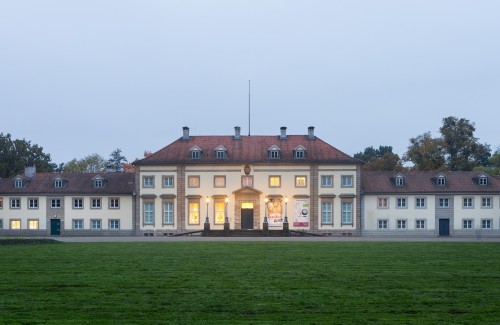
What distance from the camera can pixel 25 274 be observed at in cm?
2078

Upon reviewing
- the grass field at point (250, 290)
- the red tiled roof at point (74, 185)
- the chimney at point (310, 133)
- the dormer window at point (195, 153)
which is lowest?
the grass field at point (250, 290)

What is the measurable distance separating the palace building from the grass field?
3585 cm

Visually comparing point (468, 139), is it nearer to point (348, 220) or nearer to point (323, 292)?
point (348, 220)

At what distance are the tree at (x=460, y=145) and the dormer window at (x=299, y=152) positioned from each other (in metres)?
26.2

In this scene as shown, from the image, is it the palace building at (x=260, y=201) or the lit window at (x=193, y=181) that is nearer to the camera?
the palace building at (x=260, y=201)

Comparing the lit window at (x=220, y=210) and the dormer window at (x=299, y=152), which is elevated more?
the dormer window at (x=299, y=152)

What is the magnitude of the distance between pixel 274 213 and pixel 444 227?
15.0 meters

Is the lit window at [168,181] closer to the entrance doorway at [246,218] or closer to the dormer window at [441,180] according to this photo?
the entrance doorway at [246,218]

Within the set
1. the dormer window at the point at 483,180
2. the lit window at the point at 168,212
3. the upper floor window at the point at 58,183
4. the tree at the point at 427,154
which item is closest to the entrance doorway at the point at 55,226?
the upper floor window at the point at 58,183

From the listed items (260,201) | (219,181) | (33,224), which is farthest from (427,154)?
(33,224)

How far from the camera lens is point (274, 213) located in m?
62.6

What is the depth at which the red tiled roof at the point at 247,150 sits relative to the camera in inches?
2475

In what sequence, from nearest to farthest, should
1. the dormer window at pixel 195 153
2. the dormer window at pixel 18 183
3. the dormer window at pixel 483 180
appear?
the dormer window at pixel 483 180 < the dormer window at pixel 195 153 < the dormer window at pixel 18 183

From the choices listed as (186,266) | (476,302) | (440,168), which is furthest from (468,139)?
(476,302)
